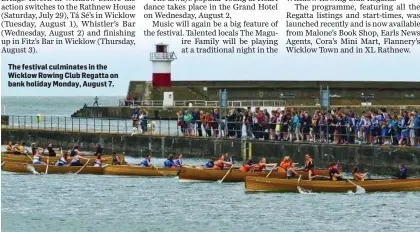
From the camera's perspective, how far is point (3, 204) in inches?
1684

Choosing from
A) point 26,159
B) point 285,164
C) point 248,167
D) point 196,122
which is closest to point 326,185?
point 285,164

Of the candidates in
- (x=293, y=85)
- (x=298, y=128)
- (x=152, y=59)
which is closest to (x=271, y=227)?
(x=298, y=128)

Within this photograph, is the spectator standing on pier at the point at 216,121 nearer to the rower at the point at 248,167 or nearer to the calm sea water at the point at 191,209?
the calm sea water at the point at 191,209

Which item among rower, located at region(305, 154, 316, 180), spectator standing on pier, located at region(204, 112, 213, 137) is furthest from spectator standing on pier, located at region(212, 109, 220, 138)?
rower, located at region(305, 154, 316, 180)

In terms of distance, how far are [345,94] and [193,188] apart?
217 ft

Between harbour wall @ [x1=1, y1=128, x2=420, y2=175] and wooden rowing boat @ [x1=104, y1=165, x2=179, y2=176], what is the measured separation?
15.4 feet

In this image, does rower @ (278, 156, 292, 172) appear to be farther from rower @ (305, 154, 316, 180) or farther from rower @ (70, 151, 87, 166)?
rower @ (70, 151, 87, 166)

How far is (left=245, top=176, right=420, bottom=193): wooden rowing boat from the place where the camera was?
41562 millimetres

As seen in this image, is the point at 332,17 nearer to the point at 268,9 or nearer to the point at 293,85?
the point at 268,9

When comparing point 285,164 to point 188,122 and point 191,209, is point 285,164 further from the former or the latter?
point 188,122

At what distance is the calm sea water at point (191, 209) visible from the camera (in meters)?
36.6

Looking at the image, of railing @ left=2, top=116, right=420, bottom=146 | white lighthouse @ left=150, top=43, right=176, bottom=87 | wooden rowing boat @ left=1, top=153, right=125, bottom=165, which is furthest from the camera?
white lighthouse @ left=150, top=43, right=176, bottom=87

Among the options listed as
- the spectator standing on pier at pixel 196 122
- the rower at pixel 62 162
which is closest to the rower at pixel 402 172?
the rower at pixel 62 162

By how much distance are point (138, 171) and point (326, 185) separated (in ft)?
35.2
